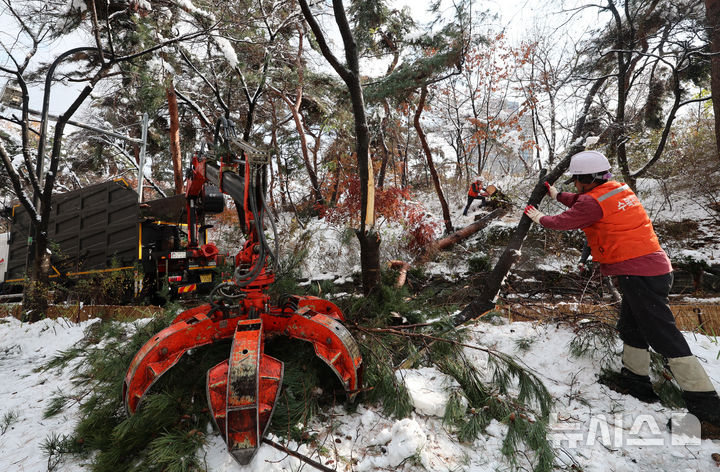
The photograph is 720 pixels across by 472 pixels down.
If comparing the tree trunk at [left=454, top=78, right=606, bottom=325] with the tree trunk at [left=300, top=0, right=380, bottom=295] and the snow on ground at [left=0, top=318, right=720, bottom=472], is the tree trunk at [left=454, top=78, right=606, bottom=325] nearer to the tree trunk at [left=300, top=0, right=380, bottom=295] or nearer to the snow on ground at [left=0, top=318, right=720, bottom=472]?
the snow on ground at [left=0, top=318, right=720, bottom=472]

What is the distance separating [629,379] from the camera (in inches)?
90.5

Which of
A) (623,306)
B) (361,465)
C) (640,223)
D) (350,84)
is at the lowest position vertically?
(361,465)

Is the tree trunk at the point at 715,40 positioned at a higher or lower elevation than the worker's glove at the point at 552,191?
higher

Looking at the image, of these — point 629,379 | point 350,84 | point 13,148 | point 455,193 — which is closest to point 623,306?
point 629,379

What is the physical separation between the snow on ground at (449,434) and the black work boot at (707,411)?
9 centimetres

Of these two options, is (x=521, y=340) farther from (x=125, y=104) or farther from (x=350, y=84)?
(x=125, y=104)

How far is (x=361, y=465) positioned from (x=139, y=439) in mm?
1173

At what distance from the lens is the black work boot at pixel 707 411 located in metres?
1.89

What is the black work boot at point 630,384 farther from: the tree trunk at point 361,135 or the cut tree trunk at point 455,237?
the cut tree trunk at point 455,237

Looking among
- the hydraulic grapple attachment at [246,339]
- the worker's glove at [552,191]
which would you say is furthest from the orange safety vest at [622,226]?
the hydraulic grapple attachment at [246,339]

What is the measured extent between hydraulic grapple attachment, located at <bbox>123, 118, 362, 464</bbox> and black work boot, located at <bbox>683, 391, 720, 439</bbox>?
84.8 inches

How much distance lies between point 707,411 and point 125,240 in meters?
8.06

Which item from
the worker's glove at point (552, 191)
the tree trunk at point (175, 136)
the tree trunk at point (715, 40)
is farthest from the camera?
the tree trunk at point (175, 136)

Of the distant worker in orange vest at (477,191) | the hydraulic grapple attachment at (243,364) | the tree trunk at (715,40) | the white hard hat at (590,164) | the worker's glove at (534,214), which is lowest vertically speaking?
the hydraulic grapple attachment at (243,364)
